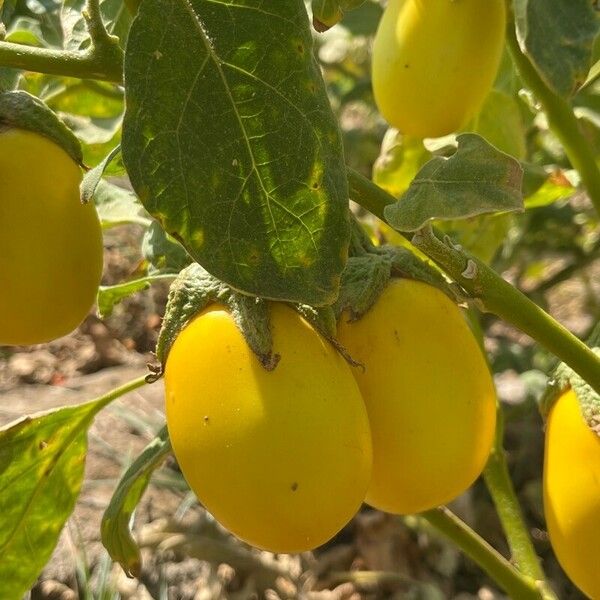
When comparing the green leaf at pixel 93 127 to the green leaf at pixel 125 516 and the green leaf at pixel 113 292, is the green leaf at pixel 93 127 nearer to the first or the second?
the green leaf at pixel 113 292

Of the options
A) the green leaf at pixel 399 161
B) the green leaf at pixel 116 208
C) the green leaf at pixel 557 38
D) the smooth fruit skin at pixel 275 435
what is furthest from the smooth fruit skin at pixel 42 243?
the green leaf at pixel 399 161

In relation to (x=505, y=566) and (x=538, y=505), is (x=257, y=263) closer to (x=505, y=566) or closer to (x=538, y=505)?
(x=505, y=566)

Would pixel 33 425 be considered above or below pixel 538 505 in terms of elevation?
above

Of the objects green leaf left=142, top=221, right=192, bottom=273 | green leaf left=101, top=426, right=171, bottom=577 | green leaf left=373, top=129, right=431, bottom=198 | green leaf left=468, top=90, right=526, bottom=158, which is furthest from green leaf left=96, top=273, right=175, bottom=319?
green leaf left=468, top=90, right=526, bottom=158

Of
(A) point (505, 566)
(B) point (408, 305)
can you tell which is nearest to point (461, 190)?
(B) point (408, 305)

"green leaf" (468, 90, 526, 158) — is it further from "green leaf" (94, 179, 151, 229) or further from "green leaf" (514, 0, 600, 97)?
"green leaf" (514, 0, 600, 97)

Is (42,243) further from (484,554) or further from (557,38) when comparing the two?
(484,554)
